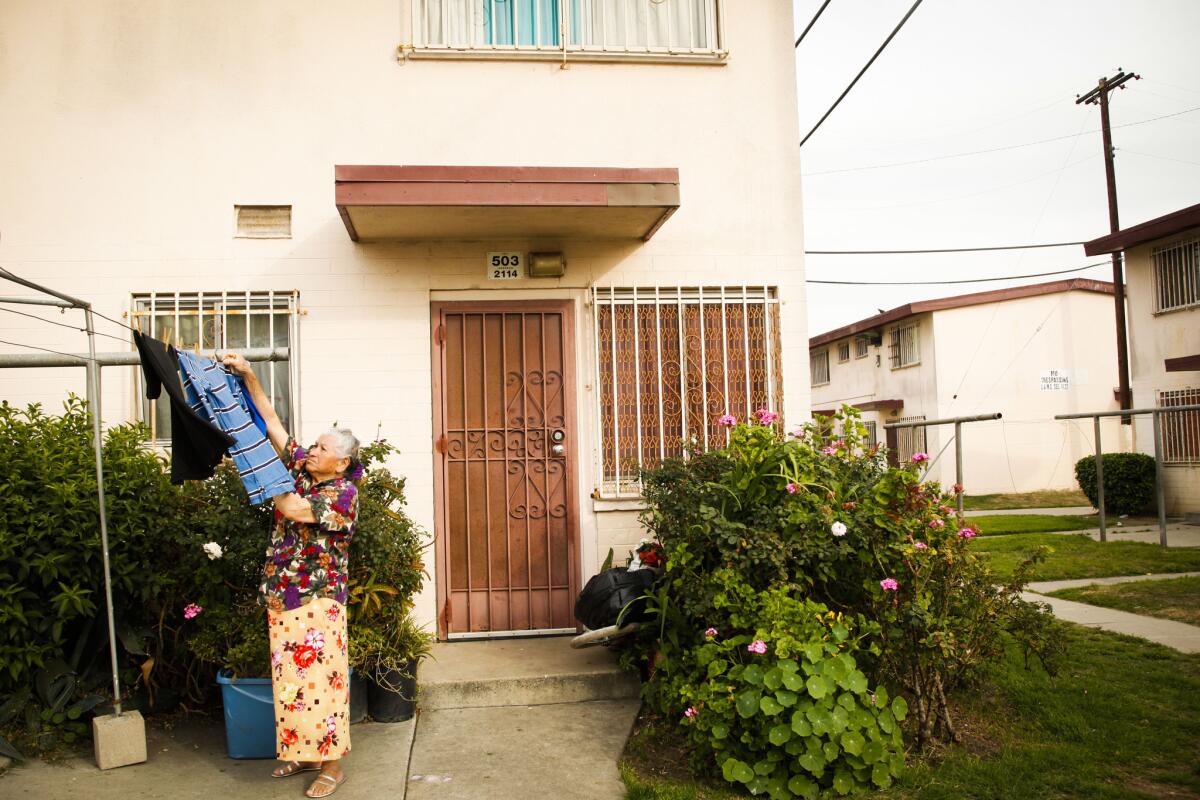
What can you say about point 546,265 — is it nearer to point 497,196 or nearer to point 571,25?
point 497,196

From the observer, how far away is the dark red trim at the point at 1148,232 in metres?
14.6

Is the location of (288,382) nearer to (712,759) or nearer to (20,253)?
(20,253)

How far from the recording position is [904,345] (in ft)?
79.3

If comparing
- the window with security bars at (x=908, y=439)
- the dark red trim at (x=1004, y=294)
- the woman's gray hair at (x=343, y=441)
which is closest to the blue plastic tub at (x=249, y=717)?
the woman's gray hair at (x=343, y=441)

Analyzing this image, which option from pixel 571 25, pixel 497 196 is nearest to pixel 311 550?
pixel 497 196

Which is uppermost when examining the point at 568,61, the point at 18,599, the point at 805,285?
the point at 568,61

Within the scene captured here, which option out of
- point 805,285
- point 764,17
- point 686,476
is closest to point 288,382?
point 686,476

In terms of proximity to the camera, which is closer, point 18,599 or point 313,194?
point 18,599

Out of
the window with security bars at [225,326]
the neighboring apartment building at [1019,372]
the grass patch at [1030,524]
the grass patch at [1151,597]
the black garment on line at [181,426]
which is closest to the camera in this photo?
the black garment on line at [181,426]

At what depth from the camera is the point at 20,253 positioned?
20.1 feet

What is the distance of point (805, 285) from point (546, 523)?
2.46 metres

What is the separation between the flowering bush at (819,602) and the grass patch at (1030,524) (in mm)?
8741

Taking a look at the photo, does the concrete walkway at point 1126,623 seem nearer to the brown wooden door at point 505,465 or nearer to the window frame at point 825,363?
the brown wooden door at point 505,465

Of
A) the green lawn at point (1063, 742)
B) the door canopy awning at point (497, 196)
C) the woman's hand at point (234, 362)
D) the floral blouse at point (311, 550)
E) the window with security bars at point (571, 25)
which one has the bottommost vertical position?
the green lawn at point (1063, 742)
